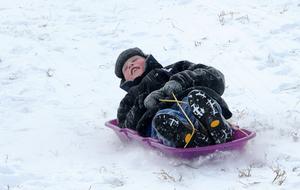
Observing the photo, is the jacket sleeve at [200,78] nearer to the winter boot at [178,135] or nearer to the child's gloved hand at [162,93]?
the child's gloved hand at [162,93]

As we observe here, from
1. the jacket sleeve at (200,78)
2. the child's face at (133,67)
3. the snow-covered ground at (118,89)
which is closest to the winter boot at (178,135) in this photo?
the snow-covered ground at (118,89)

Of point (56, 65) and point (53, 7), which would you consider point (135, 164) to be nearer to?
point (56, 65)

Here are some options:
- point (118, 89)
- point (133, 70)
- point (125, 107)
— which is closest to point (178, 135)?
point (125, 107)

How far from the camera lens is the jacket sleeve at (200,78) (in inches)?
212

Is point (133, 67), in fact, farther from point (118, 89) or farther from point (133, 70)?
point (118, 89)

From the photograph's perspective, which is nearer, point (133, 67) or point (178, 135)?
point (178, 135)

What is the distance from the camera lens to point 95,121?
265 inches

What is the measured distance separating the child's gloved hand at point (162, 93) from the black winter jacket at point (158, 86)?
Result: 42 mm

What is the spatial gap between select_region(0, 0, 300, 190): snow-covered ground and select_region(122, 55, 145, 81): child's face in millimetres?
654

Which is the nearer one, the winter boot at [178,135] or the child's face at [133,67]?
the winter boot at [178,135]

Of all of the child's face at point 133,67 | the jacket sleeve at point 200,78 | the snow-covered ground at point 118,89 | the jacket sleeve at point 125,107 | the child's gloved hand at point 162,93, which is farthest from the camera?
the child's face at point 133,67

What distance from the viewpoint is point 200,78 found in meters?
5.46

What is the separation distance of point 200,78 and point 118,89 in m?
2.55

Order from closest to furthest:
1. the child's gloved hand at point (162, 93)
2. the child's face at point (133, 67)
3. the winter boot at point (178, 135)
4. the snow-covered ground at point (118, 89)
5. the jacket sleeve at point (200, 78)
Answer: the snow-covered ground at point (118, 89) → the winter boot at point (178, 135) → the child's gloved hand at point (162, 93) → the jacket sleeve at point (200, 78) → the child's face at point (133, 67)
